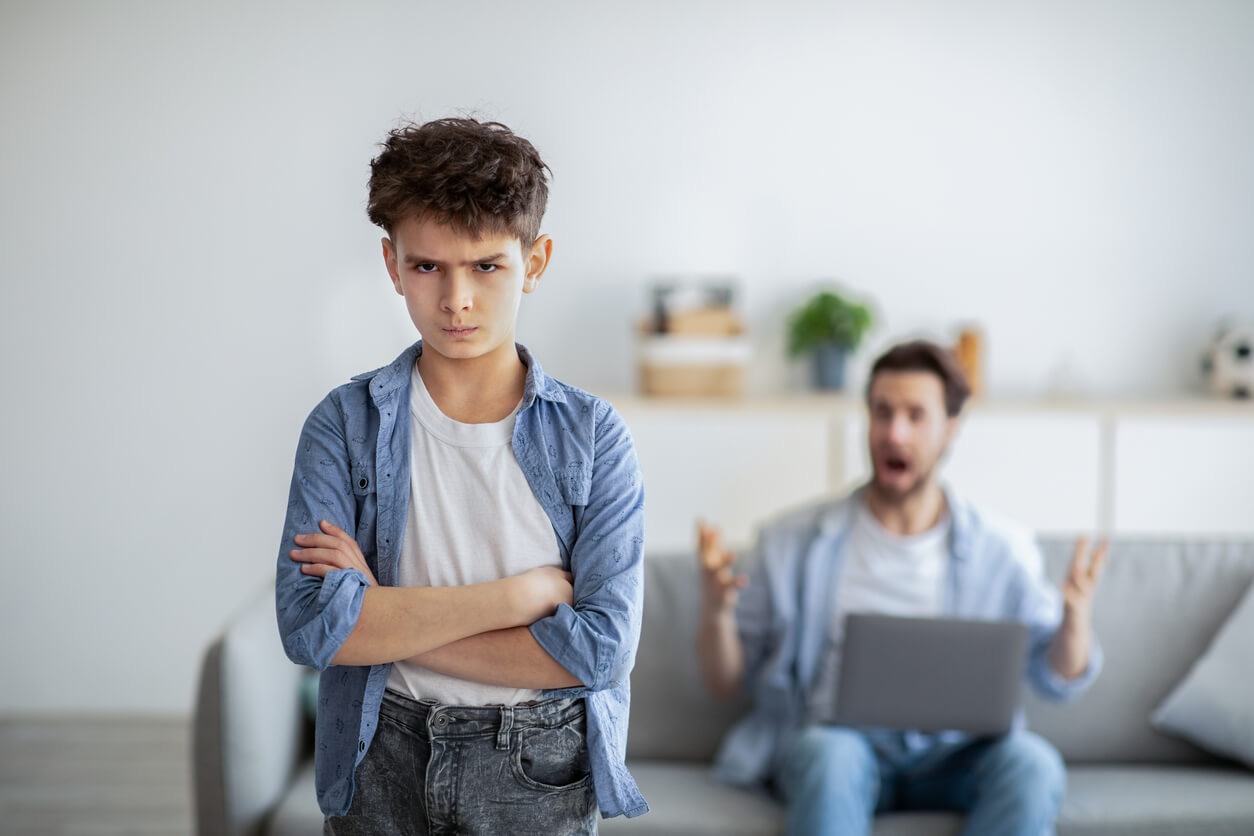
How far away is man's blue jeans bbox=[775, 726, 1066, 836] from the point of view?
5.17 feet

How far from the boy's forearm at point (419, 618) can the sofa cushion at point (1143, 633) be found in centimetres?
154

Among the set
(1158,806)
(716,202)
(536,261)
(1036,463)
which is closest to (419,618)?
(536,261)

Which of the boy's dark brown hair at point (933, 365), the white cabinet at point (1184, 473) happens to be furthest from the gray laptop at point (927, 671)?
the white cabinet at point (1184, 473)

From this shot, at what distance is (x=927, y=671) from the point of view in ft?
4.77

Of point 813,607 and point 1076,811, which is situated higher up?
point 813,607

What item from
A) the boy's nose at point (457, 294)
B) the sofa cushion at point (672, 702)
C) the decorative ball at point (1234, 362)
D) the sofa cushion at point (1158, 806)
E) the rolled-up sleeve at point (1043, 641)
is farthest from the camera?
the decorative ball at point (1234, 362)

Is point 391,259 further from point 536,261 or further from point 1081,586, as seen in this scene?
point 1081,586

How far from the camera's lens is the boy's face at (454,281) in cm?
63

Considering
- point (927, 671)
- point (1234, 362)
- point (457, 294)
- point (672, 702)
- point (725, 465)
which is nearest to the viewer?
point (457, 294)

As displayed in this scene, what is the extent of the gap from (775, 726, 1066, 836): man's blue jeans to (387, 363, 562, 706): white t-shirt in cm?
103

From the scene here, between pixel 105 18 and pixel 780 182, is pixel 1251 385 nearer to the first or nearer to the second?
pixel 780 182

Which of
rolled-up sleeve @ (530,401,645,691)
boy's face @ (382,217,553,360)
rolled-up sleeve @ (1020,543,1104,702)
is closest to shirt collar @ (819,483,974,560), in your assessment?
rolled-up sleeve @ (1020,543,1104,702)

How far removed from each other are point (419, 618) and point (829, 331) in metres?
2.49

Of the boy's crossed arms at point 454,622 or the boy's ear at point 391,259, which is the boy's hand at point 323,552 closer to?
the boy's crossed arms at point 454,622
